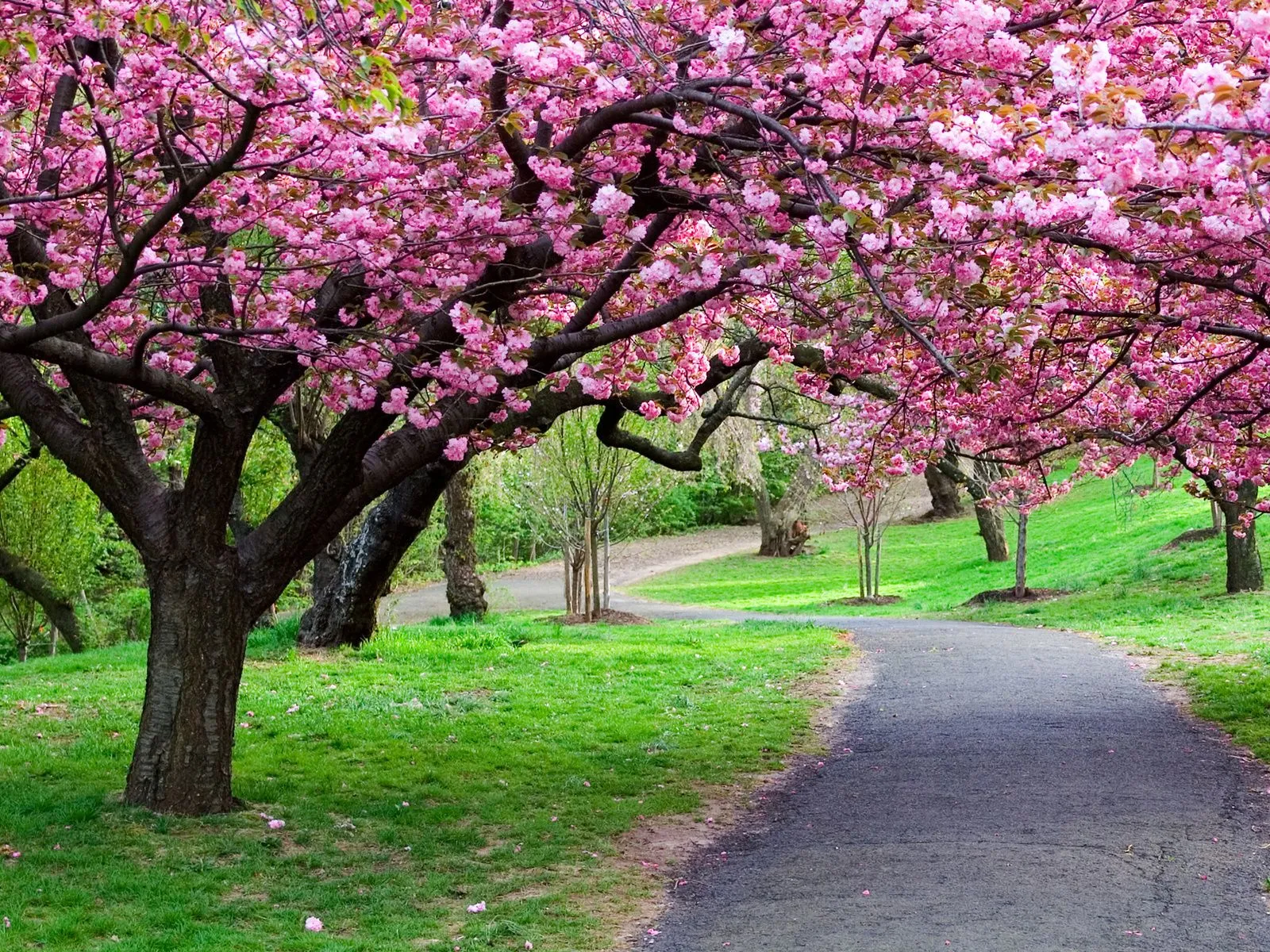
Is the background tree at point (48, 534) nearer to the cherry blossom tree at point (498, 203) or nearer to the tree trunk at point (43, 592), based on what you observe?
the tree trunk at point (43, 592)

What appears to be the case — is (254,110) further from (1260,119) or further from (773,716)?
(773,716)

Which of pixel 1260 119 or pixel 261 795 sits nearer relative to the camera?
pixel 1260 119

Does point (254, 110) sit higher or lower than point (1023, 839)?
higher

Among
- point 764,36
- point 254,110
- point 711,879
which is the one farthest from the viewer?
point 711,879

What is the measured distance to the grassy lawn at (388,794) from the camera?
5.46 m

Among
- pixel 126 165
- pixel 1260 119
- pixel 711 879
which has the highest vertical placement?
pixel 126 165

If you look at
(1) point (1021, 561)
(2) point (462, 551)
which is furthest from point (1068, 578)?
(2) point (462, 551)

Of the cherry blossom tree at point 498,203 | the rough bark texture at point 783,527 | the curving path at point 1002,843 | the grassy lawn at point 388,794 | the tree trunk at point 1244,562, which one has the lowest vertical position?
the curving path at point 1002,843

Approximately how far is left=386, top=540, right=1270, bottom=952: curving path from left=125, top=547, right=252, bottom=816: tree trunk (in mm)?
2926

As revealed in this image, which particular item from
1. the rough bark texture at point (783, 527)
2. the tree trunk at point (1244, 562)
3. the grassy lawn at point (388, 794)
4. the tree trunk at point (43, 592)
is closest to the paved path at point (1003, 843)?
the grassy lawn at point (388, 794)

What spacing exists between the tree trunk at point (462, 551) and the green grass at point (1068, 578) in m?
8.70

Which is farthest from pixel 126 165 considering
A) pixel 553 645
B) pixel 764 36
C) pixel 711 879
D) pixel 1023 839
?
pixel 553 645

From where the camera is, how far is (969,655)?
13883mm

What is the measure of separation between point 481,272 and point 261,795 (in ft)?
11.9
